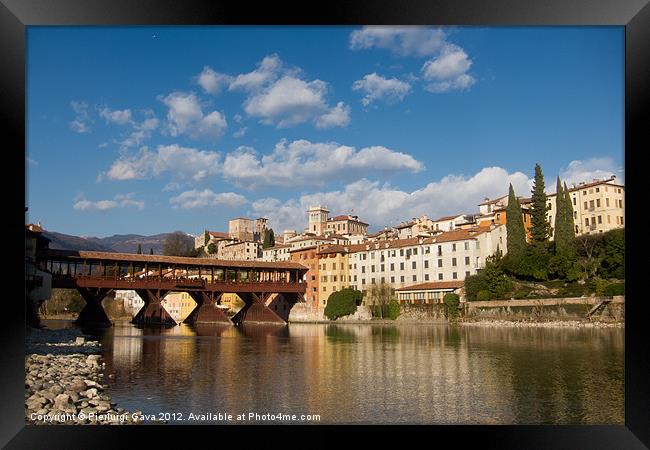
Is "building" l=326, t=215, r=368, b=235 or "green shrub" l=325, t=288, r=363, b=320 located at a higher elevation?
"building" l=326, t=215, r=368, b=235

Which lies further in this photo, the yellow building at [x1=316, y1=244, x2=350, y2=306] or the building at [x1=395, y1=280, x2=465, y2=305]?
the yellow building at [x1=316, y1=244, x2=350, y2=306]

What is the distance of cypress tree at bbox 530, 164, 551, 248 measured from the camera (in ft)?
76.3

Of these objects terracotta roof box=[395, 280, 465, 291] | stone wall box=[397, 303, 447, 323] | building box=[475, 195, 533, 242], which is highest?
building box=[475, 195, 533, 242]

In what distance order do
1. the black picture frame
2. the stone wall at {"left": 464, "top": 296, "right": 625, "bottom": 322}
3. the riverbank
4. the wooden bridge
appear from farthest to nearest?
the wooden bridge
the stone wall at {"left": 464, "top": 296, "right": 625, "bottom": 322}
the riverbank
the black picture frame

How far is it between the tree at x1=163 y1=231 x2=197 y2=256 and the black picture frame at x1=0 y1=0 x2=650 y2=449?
123ft

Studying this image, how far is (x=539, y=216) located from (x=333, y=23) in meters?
20.4

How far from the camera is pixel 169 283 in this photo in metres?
27.6

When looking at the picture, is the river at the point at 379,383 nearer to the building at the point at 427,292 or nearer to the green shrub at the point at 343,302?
the building at the point at 427,292

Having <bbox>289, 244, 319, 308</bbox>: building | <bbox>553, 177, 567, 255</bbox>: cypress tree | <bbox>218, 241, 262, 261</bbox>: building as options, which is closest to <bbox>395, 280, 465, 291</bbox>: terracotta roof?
<bbox>553, 177, 567, 255</bbox>: cypress tree

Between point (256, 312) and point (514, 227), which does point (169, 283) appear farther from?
point (514, 227)

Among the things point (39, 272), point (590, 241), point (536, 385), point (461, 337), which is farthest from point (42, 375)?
point (590, 241)

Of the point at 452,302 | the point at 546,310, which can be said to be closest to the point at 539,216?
the point at 546,310

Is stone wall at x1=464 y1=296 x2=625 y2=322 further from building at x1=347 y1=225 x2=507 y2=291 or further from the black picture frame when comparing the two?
the black picture frame
